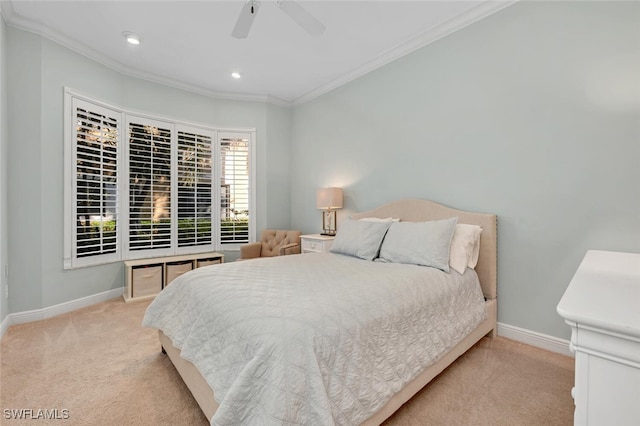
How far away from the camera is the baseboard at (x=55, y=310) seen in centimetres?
280

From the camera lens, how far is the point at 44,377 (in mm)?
1986

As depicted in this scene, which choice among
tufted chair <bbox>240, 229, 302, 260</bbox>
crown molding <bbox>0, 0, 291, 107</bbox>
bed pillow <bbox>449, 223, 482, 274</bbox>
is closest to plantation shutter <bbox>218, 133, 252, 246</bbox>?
tufted chair <bbox>240, 229, 302, 260</bbox>

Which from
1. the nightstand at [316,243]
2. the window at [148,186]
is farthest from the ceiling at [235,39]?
the nightstand at [316,243]

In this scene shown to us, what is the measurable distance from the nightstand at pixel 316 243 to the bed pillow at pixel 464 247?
1570mm

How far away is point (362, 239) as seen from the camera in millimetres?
2758

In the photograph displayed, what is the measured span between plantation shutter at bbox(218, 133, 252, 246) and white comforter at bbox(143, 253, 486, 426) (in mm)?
2559

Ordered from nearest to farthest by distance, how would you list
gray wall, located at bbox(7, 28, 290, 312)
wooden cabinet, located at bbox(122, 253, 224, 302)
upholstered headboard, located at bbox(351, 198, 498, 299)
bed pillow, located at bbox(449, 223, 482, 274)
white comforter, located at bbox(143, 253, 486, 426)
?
white comforter, located at bbox(143, 253, 486, 426)
bed pillow, located at bbox(449, 223, 482, 274)
upholstered headboard, located at bbox(351, 198, 498, 299)
gray wall, located at bbox(7, 28, 290, 312)
wooden cabinet, located at bbox(122, 253, 224, 302)

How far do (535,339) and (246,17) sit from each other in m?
3.37

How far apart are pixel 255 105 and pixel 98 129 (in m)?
2.19

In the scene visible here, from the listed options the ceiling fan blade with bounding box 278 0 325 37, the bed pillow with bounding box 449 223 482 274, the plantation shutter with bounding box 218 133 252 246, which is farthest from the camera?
the plantation shutter with bounding box 218 133 252 246

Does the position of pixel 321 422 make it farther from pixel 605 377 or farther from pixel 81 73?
pixel 81 73

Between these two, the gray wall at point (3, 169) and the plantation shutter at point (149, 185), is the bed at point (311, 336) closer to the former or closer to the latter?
the gray wall at point (3, 169)

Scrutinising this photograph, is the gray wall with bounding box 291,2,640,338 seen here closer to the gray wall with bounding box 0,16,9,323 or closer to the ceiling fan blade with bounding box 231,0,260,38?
the ceiling fan blade with bounding box 231,0,260,38

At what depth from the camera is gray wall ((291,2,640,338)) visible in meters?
2.02
